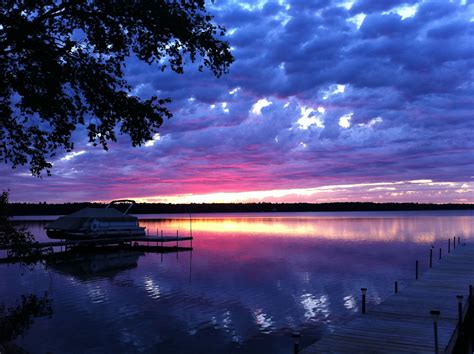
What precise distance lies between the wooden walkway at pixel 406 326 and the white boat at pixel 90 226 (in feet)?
155

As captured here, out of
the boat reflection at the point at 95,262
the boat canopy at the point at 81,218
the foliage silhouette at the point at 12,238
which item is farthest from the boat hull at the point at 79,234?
the foliage silhouette at the point at 12,238

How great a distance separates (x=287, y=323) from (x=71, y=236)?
44786mm

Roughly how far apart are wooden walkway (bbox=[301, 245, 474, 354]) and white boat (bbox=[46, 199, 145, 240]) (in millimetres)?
47252

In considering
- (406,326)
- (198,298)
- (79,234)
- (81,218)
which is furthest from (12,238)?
(81,218)

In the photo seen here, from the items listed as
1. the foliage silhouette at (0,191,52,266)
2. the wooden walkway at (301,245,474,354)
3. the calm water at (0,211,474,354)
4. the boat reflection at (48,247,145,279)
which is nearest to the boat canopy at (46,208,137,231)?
the boat reflection at (48,247,145,279)

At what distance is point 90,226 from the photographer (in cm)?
6047

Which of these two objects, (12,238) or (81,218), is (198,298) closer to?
(12,238)

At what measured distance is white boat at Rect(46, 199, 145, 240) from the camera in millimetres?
59784

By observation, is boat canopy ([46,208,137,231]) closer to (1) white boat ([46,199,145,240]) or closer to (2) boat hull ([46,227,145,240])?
(1) white boat ([46,199,145,240])

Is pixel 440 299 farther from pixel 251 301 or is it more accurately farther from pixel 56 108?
pixel 56 108

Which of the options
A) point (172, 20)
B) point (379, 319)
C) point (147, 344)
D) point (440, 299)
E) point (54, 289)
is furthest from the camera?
point (54, 289)

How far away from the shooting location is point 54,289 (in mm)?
33875

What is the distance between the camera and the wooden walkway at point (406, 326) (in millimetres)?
13672

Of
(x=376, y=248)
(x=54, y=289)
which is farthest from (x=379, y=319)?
(x=376, y=248)
